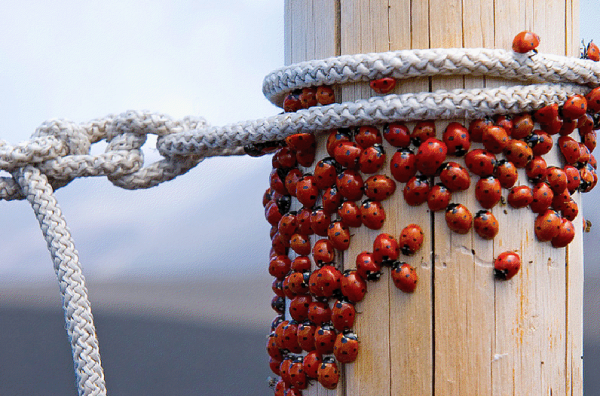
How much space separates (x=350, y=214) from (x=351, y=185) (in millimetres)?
38

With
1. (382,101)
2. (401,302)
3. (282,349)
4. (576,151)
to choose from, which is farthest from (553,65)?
(282,349)

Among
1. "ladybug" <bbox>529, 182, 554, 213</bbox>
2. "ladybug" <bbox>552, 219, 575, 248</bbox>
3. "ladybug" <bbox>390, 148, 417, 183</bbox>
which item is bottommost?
"ladybug" <bbox>552, 219, 575, 248</bbox>

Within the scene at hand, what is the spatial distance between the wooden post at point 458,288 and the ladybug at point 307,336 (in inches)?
2.3

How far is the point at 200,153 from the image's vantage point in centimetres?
100

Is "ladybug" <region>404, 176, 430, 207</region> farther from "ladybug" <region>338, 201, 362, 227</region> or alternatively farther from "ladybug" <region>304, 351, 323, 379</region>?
"ladybug" <region>304, 351, 323, 379</region>

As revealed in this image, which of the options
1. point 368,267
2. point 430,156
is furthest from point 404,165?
point 368,267

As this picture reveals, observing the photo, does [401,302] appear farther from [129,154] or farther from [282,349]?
[129,154]

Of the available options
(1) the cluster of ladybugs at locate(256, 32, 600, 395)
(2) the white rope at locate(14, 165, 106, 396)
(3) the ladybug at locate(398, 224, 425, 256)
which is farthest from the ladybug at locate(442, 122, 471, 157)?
(2) the white rope at locate(14, 165, 106, 396)

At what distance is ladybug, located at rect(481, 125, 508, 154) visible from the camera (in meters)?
0.75

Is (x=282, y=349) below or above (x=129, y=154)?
below

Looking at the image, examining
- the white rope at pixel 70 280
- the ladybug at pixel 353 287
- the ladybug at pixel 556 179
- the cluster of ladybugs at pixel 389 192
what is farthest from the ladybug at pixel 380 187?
the white rope at pixel 70 280

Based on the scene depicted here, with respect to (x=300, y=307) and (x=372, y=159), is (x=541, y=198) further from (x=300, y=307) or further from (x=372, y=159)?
(x=300, y=307)

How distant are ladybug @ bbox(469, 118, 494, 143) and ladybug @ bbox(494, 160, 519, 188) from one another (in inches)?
1.6

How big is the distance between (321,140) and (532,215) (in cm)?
30
